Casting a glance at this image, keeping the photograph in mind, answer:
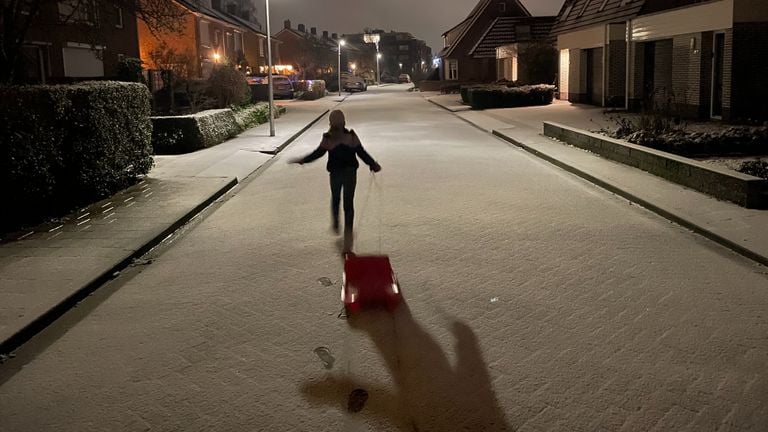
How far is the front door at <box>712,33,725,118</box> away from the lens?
71.1ft

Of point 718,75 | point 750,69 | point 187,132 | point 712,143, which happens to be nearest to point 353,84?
point 718,75

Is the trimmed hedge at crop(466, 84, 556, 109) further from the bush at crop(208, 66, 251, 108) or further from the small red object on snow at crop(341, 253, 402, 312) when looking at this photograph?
the small red object on snow at crop(341, 253, 402, 312)

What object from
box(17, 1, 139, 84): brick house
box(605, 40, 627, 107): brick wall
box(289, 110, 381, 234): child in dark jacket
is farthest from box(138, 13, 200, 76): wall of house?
box(289, 110, 381, 234): child in dark jacket

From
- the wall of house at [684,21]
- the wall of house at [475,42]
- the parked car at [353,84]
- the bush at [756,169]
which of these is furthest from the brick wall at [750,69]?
the parked car at [353,84]

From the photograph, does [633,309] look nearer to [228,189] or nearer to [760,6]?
[228,189]

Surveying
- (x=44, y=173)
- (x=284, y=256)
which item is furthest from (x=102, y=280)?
(x=44, y=173)

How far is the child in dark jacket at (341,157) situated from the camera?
7887 mm

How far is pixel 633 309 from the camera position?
5.81 m

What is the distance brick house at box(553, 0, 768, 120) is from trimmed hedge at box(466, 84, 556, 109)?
158cm

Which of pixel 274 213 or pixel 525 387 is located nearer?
pixel 525 387

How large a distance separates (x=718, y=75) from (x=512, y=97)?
13.2 meters

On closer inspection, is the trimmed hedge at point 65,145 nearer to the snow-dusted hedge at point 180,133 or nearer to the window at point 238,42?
the snow-dusted hedge at point 180,133

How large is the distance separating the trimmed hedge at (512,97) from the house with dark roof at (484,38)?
22.7 metres

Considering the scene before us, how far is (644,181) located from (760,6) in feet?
36.9
